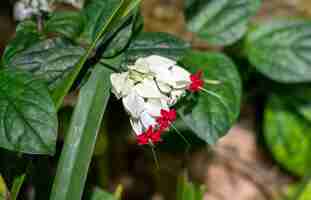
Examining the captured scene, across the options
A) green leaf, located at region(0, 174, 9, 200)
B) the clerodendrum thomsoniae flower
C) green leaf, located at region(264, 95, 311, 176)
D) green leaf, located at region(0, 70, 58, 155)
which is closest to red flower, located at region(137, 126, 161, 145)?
the clerodendrum thomsoniae flower

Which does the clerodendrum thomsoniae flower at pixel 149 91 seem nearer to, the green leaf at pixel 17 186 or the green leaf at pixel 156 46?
the green leaf at pixel 156 46

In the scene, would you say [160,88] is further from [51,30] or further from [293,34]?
[293,34]

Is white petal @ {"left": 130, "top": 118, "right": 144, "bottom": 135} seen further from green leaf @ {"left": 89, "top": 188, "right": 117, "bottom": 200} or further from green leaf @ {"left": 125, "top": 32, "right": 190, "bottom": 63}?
green leaf @ {"left": 89, "top": 188, "right": 117, "bottom": 200}

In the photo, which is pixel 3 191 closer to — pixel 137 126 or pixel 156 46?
pixel 137 126

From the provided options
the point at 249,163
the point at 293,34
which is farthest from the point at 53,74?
the point at 249,163

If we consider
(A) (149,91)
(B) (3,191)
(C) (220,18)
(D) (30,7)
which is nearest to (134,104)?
(A) (149,91)

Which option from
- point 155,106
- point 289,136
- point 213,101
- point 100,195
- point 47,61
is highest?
point 47,61
